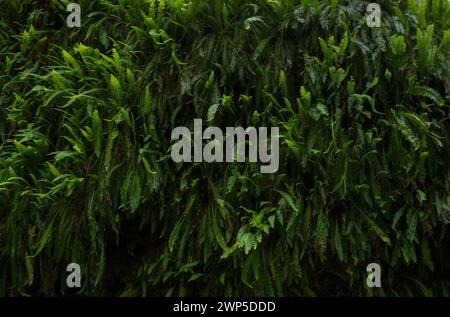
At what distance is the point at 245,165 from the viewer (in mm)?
2971

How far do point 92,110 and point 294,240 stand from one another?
4.81 ft

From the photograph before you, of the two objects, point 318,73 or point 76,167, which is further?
point 76,167

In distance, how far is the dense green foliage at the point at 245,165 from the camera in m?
2.88

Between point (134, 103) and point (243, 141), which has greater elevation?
point (134, 103)

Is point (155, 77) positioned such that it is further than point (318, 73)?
Yes

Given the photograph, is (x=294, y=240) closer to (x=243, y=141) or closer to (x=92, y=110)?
(x=243, y=141)

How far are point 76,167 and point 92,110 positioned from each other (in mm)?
371

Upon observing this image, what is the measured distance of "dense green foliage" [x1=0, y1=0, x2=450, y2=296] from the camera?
113 inches

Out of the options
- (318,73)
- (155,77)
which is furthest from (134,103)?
(318,73)

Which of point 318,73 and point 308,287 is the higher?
point 318,73

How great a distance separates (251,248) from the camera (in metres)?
2.82

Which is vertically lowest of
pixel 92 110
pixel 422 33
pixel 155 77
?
pixel 92 110

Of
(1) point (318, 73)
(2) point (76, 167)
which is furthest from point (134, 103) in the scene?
(1) point (318, 73)
